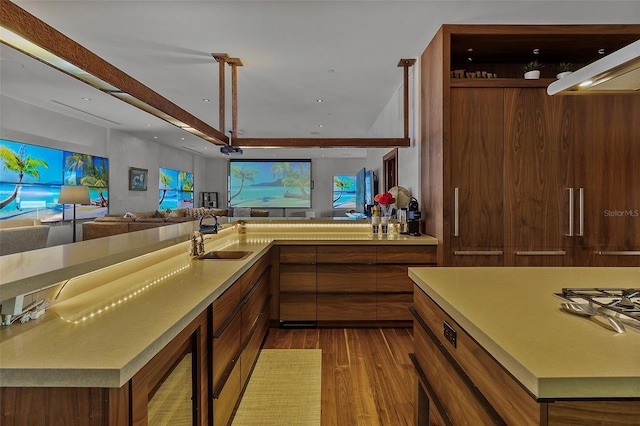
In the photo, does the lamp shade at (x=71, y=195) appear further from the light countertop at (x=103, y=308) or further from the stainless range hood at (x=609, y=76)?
the stainless range hood at (x=609, y=76)

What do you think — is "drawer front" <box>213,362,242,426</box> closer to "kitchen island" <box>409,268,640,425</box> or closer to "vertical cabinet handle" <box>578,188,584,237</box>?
"kitchen island" <box>409,268,640,425</box>

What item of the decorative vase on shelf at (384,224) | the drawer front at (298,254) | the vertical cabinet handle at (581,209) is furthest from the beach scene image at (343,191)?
the vertical cabinet handle at (581,209)

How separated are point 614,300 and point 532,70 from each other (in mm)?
2645

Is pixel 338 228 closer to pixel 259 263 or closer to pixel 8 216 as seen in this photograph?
pixel 259 263

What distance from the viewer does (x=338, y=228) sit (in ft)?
13.5

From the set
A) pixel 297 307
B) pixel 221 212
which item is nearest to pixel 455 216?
pixel 297 307

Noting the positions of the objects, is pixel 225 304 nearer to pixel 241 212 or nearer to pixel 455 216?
pixel 455 216

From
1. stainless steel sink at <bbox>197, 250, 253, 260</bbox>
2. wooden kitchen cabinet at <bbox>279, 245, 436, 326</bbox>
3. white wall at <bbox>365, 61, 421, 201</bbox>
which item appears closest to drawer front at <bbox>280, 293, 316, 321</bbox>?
wooden kitchen cabinet at <bbox>279, 245, 436, 326</bbox>

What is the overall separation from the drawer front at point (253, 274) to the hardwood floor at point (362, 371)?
0.69 meters

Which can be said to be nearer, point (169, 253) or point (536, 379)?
point (536, 379)

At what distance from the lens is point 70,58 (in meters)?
1.34

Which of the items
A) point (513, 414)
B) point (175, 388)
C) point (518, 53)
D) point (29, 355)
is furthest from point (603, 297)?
point (518, 53)

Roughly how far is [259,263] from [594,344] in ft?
7.55

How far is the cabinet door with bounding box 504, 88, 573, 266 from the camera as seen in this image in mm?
2994
